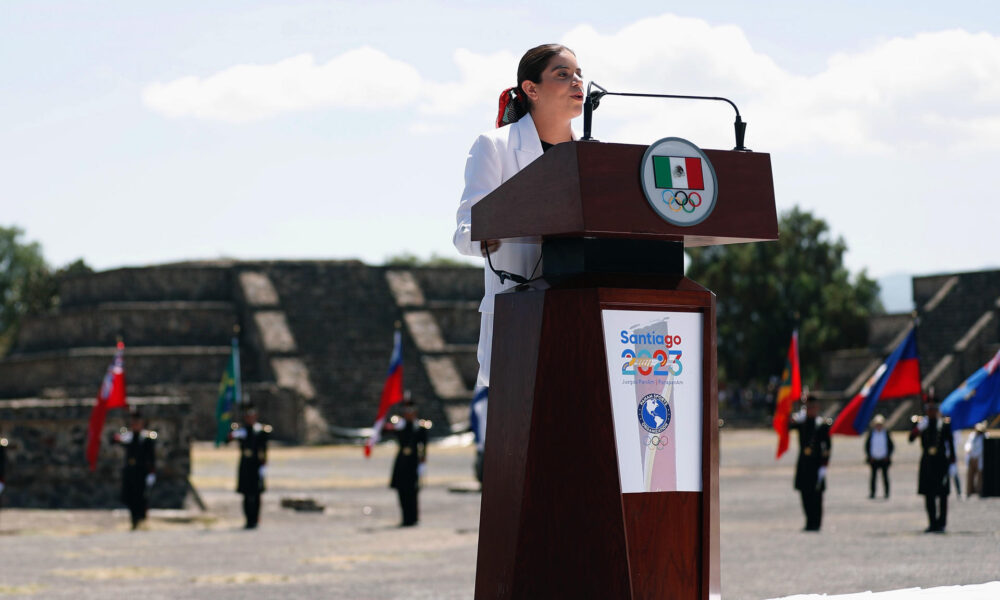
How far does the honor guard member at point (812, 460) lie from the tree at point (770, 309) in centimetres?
4376

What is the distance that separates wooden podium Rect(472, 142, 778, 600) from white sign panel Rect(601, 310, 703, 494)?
0.07ft

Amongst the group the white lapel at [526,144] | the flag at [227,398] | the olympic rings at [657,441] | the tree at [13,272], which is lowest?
the flag at [227,398]

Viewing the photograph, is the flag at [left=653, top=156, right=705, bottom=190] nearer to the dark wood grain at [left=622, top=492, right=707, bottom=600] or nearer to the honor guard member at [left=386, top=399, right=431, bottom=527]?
the dark wood grain at [left=622, top=492, right=707, bottom=600]

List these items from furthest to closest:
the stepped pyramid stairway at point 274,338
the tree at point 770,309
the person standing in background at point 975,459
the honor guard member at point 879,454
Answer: the tree at point 770,309 < the stepped pyramid stairway at point 274,338 < the honor guard member at point 879,454 < the person standing in background at point 975,459

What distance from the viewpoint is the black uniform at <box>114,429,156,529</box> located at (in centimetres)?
1675

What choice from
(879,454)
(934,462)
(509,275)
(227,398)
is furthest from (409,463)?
(509,275)

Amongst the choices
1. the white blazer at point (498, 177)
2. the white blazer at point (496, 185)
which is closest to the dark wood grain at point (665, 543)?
the white blazer at point (496, 185)

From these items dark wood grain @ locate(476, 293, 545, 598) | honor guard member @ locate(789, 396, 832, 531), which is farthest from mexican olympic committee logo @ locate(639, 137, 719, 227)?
honor guard member @ locate(789, 396, 832, 531)

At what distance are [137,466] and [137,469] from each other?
5 centimetres

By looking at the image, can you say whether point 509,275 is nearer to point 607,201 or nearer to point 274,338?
point 607,201

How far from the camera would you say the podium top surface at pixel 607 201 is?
11.0 feet

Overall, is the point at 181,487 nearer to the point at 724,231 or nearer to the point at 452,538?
the point at 452,538

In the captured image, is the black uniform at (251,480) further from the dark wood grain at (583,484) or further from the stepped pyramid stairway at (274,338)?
the stepped pyramid stairway at (274,338)

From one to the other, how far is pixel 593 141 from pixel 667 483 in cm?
86
